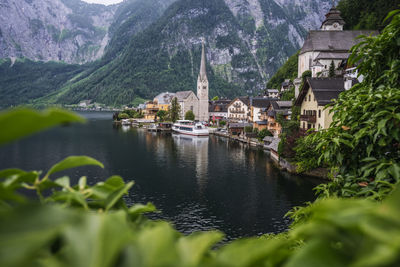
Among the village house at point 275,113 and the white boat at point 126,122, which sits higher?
the village house at point 275,113

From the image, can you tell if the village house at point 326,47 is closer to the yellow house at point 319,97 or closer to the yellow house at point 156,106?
the yellow house at point 319,97

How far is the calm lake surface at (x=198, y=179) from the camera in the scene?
22.2 metres

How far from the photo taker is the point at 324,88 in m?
33.5

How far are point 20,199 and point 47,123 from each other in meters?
0.29

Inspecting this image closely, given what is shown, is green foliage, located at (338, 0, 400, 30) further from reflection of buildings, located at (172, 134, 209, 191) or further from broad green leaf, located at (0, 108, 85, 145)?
broad green leaf, located at (0, 108, 85, 145)

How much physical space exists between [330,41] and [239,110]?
28.7 m

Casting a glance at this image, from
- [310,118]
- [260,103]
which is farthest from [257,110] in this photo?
[310,118]

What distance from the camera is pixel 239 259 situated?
0.72m

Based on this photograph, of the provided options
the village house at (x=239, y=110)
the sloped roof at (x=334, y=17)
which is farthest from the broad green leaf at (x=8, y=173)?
the sloped roof at (x=334, y=17)

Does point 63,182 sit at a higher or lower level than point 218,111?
lower

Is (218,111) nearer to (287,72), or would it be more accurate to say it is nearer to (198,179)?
(287,72)

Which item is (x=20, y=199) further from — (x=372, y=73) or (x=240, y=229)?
(x=240, y=229)

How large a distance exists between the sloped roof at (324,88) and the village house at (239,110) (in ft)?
144

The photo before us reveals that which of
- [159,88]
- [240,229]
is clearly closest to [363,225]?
[240,229]
